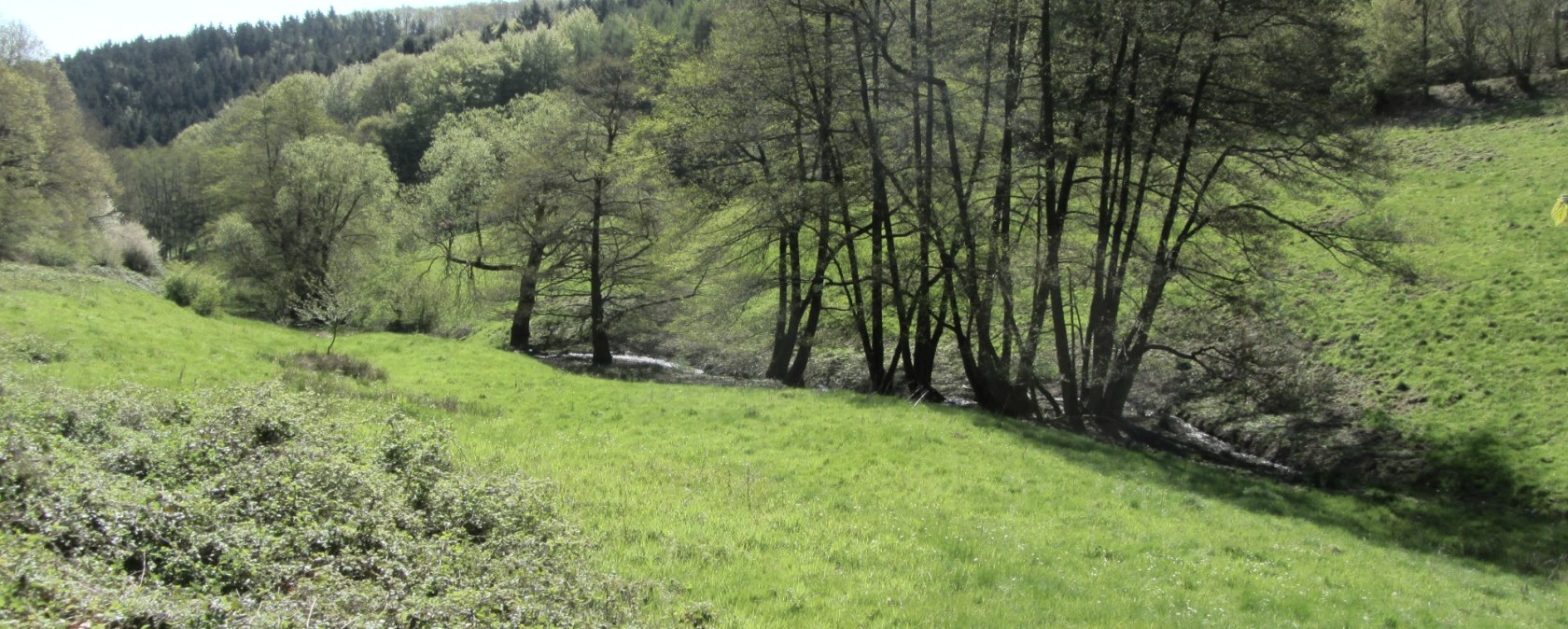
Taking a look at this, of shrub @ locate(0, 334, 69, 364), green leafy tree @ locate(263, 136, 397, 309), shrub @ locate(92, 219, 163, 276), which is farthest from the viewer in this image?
shrub @ locate(92, 219, 163, 276)

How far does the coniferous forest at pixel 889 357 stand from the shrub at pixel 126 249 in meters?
5.73

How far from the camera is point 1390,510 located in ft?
53.5

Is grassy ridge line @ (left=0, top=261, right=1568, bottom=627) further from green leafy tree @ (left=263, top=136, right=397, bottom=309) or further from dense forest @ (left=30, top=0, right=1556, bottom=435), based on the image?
green leafy tree @ (left=263, top=136, right=397, bottom=309)

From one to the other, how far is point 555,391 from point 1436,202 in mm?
34149

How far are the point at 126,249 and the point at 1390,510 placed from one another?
6741 centimetres

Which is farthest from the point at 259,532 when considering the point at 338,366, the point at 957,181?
the point at 957,181

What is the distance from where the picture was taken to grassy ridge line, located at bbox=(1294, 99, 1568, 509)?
18.9m

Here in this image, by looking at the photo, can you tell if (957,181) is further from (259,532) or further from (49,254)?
(49,254)

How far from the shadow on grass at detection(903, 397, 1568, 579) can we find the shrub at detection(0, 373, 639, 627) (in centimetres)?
1259

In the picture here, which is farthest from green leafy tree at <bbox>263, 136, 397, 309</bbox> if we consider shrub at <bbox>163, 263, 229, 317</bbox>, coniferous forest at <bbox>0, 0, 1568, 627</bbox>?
shrub at <bbox>163, 263, 229, 317</bbox>

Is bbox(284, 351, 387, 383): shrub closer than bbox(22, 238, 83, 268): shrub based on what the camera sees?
Yes

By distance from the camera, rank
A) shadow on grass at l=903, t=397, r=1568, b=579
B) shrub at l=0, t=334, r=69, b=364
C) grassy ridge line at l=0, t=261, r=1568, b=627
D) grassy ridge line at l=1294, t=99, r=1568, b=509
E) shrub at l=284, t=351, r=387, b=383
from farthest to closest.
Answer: shrub at l=284, t=351, r=387, b=383 → grassy ridge line at l=1294, t=99, r=1568, b=509 → shrub at l=0, t=334, r=69, b=364 → shadow on grass at l=903, t=397, r=1568, b=579 → grassy ridge line at l=0, t=261, r=1568, b=627

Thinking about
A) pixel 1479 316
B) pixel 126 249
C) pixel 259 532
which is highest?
pixel 126 249

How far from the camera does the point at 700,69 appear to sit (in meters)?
25.6
